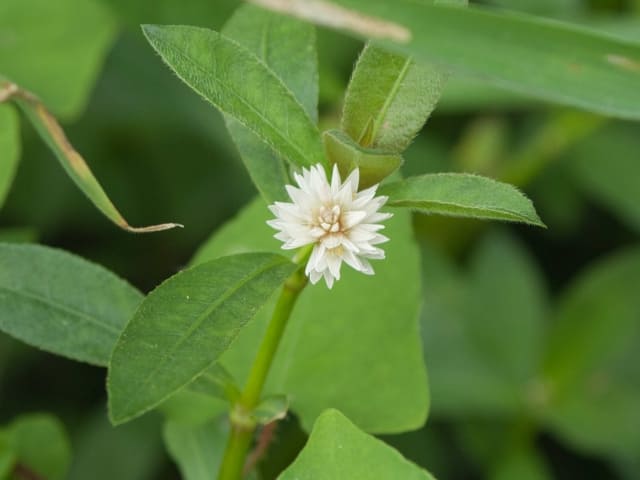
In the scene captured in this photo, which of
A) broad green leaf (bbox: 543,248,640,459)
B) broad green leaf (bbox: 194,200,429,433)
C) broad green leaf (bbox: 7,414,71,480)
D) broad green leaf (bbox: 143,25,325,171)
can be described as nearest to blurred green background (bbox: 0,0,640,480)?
broad green leaf (bbox: 543,248,640,459)

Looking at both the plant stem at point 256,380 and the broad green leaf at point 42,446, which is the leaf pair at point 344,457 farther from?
the broad green leaf at point 42,446

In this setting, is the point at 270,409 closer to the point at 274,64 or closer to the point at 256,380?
the point at 256,380

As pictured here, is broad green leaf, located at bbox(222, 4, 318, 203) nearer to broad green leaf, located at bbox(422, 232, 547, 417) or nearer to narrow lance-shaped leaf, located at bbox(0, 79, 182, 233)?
narrow lance-shaped leaf, located at bbox(0, 79, 182, 233)

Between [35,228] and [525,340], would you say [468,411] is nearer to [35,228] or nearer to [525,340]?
[525,340]

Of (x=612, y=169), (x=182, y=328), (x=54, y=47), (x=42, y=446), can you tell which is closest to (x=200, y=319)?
(x=182, y=328)

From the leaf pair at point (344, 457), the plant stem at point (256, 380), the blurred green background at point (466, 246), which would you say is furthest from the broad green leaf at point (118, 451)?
the leaf pair at point (344, 457)
